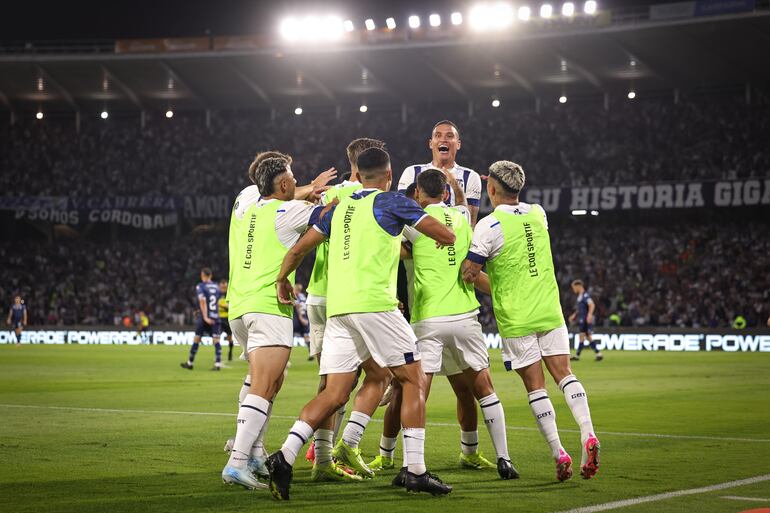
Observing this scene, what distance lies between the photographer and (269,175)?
8578 millimetres

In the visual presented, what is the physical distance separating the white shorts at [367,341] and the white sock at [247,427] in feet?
1.88

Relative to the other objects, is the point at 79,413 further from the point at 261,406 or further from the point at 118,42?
the point at 118,42

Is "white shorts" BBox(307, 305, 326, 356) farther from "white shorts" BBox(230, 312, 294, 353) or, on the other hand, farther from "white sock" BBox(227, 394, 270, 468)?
"white sock" BBox(227, 394, 270, 468)

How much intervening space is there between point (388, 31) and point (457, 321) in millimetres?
40712

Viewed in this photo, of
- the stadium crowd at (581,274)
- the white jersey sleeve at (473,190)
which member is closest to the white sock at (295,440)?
the white jersey sleeve at (473,190)

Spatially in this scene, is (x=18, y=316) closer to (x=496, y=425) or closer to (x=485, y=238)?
(x=496, y=425)

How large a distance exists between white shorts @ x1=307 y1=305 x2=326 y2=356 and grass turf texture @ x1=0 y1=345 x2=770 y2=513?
113 cm

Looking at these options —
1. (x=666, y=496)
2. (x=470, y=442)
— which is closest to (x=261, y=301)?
(x=470, y=442)

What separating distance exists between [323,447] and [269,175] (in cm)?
233

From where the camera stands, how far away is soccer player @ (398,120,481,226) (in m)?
9.85

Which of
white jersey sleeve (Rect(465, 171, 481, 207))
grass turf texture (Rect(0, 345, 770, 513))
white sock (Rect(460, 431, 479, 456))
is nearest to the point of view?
grass turf texture (Rect(0, 345, 770, 513))

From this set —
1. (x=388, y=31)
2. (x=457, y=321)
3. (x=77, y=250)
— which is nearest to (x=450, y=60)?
(x=388, y=31)

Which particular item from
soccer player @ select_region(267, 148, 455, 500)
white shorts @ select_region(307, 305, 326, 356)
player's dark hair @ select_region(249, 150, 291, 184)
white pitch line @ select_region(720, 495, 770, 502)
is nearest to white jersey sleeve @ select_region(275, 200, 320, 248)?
soccer player @ select_region(267, 148, 455, 500)

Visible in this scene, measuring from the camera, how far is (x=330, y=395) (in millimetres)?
7801
